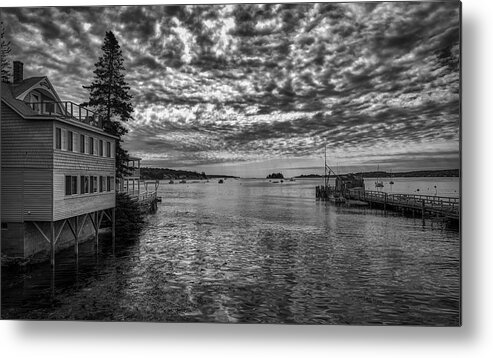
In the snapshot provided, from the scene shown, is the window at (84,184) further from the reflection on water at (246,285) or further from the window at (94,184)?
the reflection on water at (246,285)

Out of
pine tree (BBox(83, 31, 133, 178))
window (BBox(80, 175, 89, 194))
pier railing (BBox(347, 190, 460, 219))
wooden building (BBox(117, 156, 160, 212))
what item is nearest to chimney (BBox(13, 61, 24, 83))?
pine tree (BBox(83, 31, 133, 178))

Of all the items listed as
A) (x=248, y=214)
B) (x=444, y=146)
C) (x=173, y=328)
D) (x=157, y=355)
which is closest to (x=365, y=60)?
(x=444, y=146)

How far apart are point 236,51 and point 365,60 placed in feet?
10.4

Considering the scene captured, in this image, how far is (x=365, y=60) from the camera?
336 inches

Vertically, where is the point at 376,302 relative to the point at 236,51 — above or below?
below

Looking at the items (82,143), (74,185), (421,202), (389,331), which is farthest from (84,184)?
(421,202)

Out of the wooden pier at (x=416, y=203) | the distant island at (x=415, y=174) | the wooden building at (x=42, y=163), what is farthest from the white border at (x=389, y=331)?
the wooden building at (x=42, y=163)

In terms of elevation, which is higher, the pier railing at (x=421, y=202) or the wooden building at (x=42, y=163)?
the wooden building at (x=42, y=163)

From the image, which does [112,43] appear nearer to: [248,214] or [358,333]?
[358,333]

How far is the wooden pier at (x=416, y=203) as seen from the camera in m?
15.1

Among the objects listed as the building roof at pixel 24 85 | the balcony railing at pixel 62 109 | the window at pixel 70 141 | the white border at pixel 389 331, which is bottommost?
the white border at pixel 389 331

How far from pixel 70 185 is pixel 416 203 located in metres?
22.5

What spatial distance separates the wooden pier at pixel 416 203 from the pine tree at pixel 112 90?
10181 mm

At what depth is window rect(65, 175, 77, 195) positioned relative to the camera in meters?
11.4
